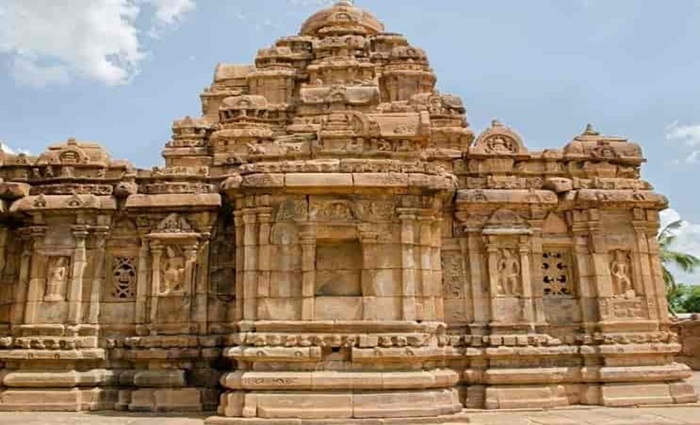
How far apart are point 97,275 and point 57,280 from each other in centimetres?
83

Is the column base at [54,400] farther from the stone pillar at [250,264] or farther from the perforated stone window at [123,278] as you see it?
the stone pillar at [250,264]

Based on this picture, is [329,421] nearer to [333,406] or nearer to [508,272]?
[333,406]

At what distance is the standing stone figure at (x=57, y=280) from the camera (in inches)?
558

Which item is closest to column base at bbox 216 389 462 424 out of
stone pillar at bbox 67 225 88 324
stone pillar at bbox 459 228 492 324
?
stone pillar at bbox 459 228 492 324

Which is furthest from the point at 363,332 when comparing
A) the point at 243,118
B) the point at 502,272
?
the point at 243,118

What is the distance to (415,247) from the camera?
1252cm

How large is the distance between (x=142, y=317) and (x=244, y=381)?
3.67 metres

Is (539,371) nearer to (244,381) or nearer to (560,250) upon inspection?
(560,250)

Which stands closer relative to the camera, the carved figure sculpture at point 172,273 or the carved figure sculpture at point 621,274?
the carved figure sculpture at point 172,273

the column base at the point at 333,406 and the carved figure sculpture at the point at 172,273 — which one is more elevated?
the carved figure sculpture at the point at 172,273

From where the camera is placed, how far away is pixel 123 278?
14.5 m

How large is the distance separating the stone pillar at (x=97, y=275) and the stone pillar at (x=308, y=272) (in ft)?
16.5

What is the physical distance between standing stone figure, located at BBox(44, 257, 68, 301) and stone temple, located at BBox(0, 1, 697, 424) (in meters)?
0.04

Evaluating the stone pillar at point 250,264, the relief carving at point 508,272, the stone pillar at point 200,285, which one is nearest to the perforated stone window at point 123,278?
the stone pillar at point 200,285
